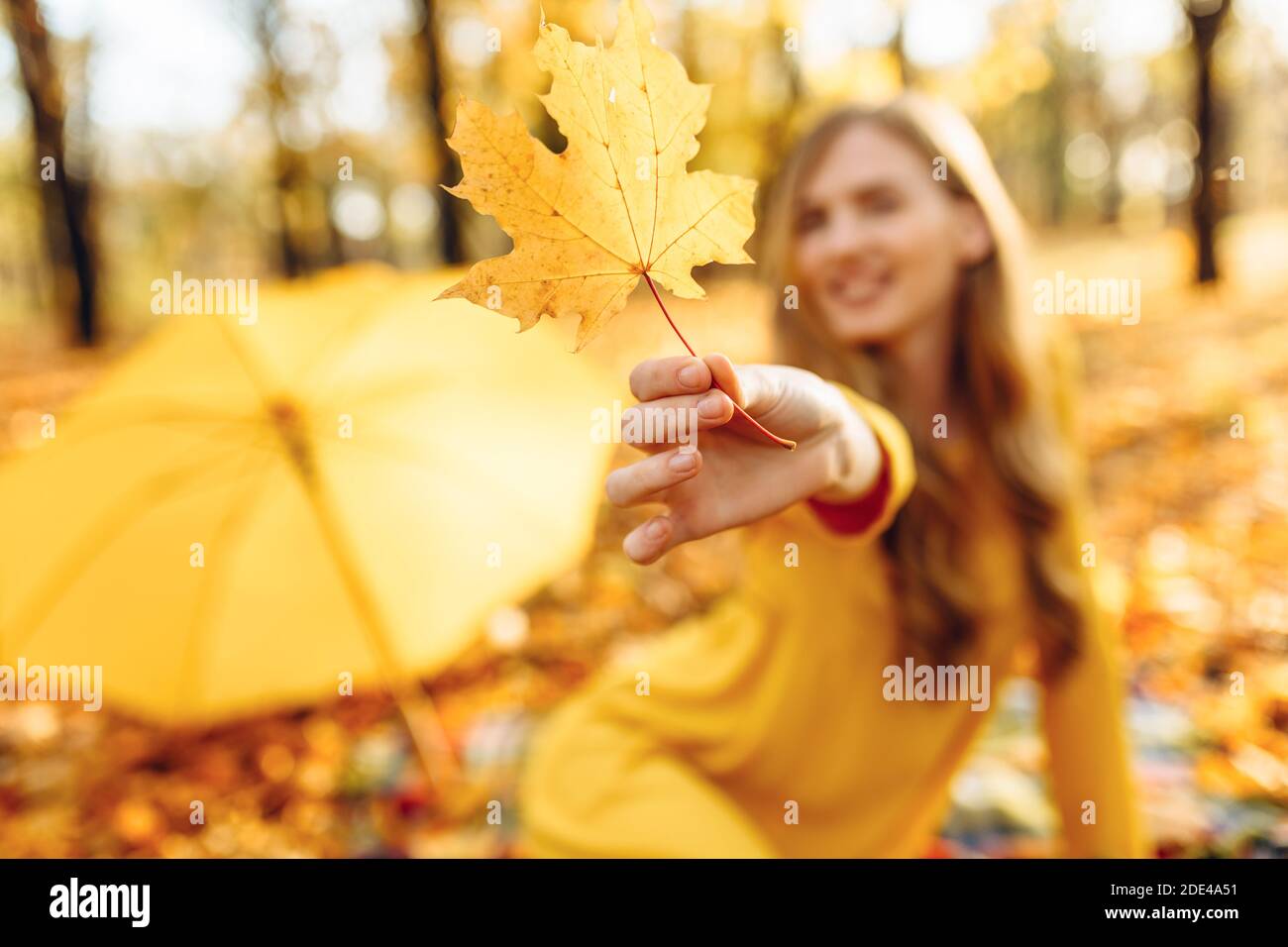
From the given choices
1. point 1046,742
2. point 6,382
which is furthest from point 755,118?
point 1046,742

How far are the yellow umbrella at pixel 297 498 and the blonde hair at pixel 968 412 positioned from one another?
0.90 metres

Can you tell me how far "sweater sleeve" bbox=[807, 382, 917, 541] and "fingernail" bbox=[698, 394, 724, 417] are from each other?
45 centimetres

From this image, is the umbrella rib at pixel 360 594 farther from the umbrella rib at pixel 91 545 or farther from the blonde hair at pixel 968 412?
the blonde hair at pixel 968 412

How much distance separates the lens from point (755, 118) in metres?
12.2

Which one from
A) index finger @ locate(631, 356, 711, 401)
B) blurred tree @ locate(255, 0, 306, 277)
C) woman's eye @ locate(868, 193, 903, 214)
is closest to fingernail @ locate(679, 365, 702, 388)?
index finger @ locate(631, 356, 711, 401)

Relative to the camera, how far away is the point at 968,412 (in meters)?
1.94

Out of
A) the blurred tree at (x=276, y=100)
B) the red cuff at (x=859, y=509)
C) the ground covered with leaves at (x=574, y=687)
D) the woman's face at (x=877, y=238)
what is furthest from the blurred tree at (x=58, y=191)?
the red cuff at (x=859, y=509)

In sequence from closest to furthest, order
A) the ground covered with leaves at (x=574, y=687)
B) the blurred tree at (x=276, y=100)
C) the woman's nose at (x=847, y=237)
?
the woman's nose at (x=847, y=237) < the ground covered with leaves at (x=574, y=687) < the blurred tree at (x=276, y=100)

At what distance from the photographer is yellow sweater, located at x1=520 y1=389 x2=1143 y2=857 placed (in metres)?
1.79

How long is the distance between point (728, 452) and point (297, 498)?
1688 mm

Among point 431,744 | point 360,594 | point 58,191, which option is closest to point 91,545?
point 360,594

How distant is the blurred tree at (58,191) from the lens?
9.18m

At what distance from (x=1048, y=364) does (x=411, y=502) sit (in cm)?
184
